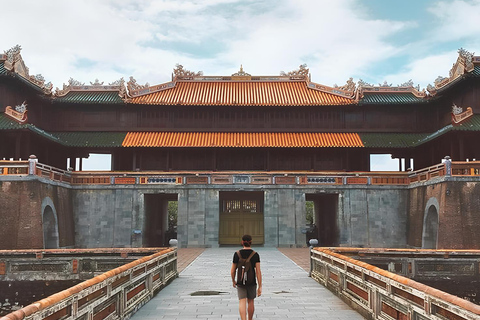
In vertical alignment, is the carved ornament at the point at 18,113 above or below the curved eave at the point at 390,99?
below

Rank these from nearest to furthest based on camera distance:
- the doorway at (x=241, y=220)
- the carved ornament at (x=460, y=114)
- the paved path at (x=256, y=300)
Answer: the paved path at (x=256, y=300) < the carved ornament at (x=460, y=114) < the doorway at (x=241, y=220)

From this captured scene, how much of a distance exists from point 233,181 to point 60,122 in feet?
50.8

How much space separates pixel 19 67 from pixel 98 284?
28.3 metres

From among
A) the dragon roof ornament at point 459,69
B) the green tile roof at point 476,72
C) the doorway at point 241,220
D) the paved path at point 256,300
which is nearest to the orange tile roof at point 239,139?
the doorway at point 241,220

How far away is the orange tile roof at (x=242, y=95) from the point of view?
38116mm

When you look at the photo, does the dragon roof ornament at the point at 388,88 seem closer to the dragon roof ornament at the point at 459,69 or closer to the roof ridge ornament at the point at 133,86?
the dragon roof ornament at the point at 459,69

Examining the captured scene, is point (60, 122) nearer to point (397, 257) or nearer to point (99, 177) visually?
point (99, 177)

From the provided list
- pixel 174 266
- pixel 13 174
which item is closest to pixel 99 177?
pixel 13 174

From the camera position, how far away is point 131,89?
38.4 m

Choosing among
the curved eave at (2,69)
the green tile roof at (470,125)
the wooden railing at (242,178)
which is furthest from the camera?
the wooden railing at (242,178)

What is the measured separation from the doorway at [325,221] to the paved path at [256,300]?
57.3ft

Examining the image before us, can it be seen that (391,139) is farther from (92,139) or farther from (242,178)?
(92,139)

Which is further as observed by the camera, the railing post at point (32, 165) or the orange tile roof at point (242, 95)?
the orange tile roof at point (242, 95)

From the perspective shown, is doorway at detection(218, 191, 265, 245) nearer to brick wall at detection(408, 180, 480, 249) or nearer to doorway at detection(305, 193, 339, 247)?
doorway at detection(305, 193, 339, 247)
